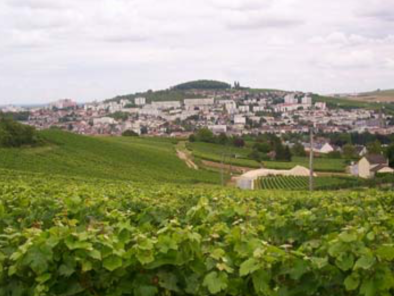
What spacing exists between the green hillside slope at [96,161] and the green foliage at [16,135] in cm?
175

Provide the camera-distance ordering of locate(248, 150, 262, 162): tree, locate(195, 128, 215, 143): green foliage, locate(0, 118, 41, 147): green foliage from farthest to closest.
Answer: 1. locate(195, 128, 215, 143): green foliage
2. locate(248, 150, 262, 162): tree
3. locate(0, 118, 41, 147): green foliage

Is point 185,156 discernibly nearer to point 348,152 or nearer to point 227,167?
point 227,167

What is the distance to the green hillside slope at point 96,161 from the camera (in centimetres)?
4938

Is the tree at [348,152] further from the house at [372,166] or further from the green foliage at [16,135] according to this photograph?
the green foliage at [16,135]

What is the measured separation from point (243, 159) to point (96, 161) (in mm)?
29744

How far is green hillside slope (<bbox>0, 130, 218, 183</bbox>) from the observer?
1944 inches

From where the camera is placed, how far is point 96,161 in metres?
60.9

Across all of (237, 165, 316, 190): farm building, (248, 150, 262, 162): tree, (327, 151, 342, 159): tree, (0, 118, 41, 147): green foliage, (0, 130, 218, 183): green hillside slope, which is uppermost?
(0, 118, 41, 147): green foliage

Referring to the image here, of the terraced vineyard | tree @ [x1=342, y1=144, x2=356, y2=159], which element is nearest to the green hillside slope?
the terraced vineyard

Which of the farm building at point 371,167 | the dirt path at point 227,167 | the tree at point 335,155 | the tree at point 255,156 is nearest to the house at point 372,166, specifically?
the farm building at point 371,167

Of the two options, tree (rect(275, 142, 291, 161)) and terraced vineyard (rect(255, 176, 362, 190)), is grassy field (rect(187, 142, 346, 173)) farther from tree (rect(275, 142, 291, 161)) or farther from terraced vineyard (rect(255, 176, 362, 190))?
terraced vineyard (rect(255, 176, 362, 190))

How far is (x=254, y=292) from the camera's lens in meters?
4.01

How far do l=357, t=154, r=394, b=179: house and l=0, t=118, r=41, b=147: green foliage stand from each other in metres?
37.7

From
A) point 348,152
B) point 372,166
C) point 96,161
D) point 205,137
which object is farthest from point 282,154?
point 96,161
